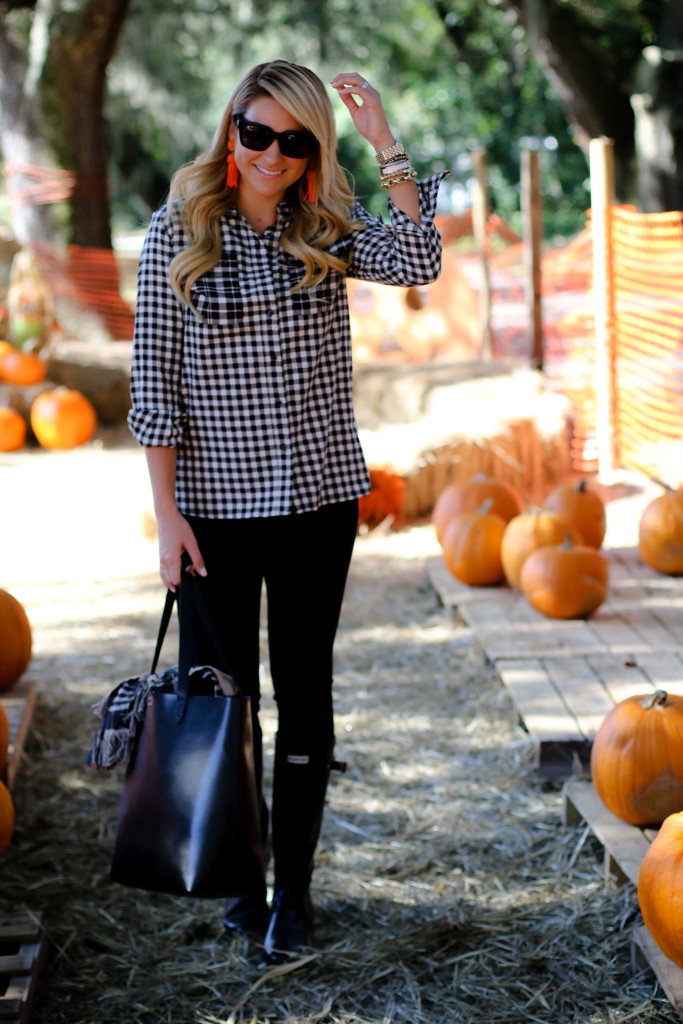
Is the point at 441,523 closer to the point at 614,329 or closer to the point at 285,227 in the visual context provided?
the point at 614,329

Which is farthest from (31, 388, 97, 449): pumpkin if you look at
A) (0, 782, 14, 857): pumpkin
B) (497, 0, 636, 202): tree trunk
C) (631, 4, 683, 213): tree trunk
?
(497, 0, 636, 202): tree trunk

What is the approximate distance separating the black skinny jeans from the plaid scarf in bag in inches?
2.1

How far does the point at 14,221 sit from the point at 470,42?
15.1 metres

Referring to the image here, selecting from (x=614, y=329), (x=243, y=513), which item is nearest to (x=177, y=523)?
(x=243, y=513)

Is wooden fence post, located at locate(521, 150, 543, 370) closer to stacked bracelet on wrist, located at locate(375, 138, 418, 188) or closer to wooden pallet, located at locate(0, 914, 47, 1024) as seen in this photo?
stacked bracelet on wrist, located at locate(375, 138, 418, 188)

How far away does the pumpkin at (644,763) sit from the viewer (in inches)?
98.4

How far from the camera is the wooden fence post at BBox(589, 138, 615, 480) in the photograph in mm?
6328

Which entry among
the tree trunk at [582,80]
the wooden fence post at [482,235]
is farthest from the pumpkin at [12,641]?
the tree trunk at [582,80]

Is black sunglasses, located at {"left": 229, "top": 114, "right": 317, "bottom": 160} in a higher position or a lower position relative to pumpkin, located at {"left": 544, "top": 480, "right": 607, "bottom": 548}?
higher

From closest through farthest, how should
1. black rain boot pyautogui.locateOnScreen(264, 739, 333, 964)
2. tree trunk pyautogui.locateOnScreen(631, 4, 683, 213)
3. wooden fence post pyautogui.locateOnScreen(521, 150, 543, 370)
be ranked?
1. black rain boot pyautogui.locateOnScreen(264, 739, 333, 964)
2. wooden fence post pyautogui.locateOnScreen(521, 150, 543, 370)
3. tree trunk pyautogui.locateOnScreen(631, 4, 683, 213)

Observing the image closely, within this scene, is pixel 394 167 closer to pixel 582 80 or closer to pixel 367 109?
pixel 367 109

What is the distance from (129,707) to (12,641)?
4.65 feet

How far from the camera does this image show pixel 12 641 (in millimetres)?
3367

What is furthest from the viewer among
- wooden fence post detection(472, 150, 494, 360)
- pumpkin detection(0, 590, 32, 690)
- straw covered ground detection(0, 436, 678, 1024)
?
wooden fence post detection(472, 150, 494, 360)
